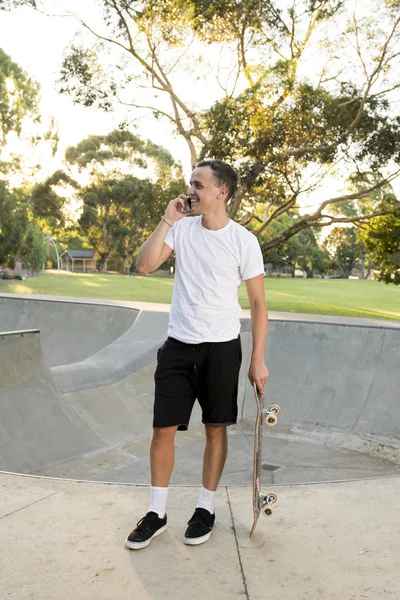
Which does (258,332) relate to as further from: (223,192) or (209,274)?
(223,192)

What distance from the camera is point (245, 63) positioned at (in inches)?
941

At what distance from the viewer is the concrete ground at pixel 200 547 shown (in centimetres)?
262

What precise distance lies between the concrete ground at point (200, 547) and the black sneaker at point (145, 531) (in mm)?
37

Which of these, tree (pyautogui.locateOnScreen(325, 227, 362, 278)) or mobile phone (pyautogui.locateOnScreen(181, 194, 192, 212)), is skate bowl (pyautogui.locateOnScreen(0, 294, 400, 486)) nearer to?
mobile phone (pyautogui.locateOnScreen(181, 194, 192, 212))

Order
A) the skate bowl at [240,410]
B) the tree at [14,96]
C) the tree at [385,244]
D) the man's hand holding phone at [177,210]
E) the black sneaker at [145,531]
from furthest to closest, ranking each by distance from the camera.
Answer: the tree at [14,96] → the tree at [385,244] → the skate bowl at [240,410] → the man's hand holding phone at [177,210] → the black sneaker at [145,531]

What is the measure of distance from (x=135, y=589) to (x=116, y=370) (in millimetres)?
6673

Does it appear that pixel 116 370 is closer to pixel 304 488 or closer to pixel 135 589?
pixel 304 488

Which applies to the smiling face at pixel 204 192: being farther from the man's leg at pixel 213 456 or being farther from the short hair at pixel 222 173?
the man's leg at pixel 213 456

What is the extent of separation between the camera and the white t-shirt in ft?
10.6

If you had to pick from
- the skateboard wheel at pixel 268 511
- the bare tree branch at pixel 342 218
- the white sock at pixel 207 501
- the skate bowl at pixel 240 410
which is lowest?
the skate bowl at pixel 240 410

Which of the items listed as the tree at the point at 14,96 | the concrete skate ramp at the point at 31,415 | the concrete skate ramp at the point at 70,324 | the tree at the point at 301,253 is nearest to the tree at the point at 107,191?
the tree at the point at 14,96

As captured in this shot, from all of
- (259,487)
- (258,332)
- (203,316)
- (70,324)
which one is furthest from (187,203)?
(70,324)

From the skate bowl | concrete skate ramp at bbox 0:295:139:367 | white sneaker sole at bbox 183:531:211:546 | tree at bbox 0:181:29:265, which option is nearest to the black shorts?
white sneaker sole at bbox 183:531:211:546

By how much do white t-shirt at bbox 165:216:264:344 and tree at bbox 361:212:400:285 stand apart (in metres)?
18.8
